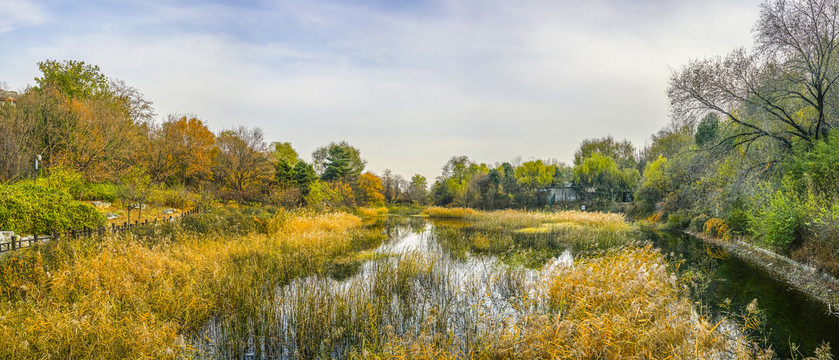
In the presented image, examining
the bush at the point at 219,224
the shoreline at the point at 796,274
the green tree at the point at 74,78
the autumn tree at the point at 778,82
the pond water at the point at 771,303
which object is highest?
the green tree at the point at 74,78

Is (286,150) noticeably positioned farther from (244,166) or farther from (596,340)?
(596,340)

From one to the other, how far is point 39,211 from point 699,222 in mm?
26914

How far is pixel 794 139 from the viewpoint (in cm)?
1303

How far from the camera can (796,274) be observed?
9.38 meters

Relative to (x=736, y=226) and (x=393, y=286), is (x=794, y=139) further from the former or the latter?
(x=393, y=286)

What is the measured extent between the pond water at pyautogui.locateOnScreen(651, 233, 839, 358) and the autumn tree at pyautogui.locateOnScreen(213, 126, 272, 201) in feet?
85.0

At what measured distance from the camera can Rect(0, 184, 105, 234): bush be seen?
945 cm

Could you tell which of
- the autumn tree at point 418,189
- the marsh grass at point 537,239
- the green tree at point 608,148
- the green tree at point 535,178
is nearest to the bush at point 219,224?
the marsh grass at point 537,239

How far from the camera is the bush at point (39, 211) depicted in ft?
31.0

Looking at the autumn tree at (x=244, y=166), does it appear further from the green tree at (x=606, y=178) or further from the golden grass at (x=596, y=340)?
the green tree at (x=606, y=178)

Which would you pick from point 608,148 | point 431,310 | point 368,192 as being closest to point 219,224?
point 431,310

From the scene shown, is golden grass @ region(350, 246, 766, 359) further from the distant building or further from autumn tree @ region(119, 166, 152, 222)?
the distant building

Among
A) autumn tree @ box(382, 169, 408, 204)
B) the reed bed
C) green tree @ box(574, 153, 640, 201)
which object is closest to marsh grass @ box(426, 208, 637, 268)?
the reed bed

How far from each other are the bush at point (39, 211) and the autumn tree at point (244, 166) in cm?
1571
